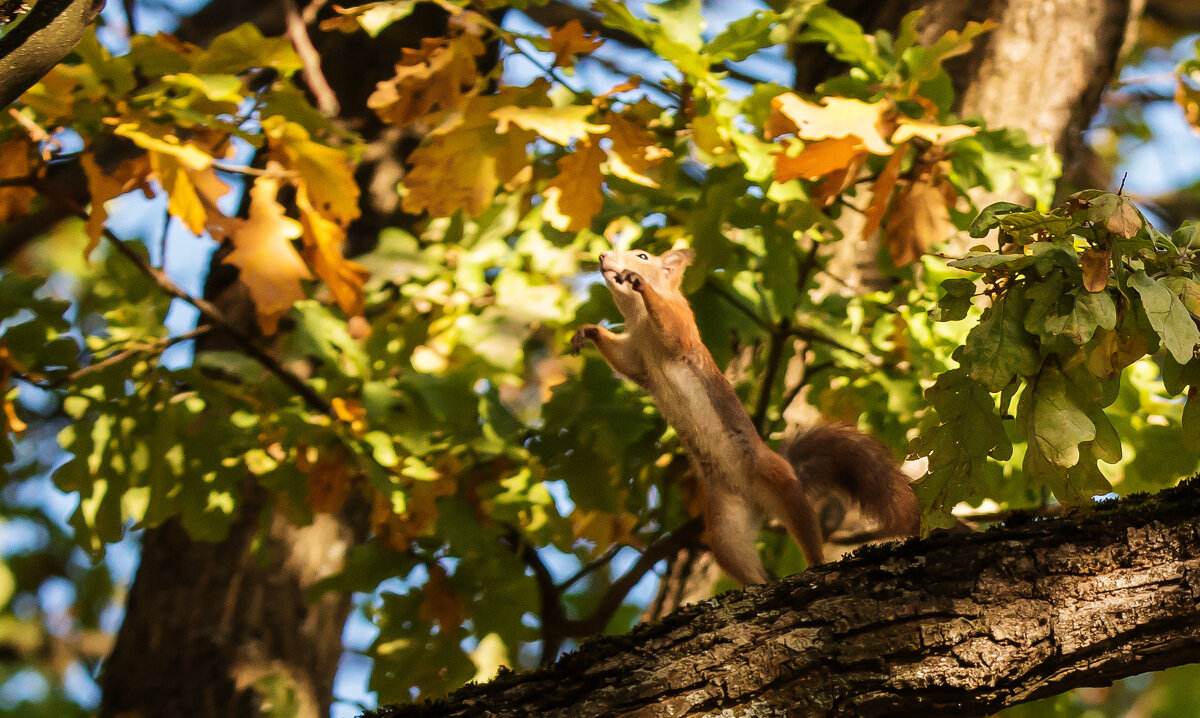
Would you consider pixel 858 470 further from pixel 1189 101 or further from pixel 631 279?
pixel 1189 101

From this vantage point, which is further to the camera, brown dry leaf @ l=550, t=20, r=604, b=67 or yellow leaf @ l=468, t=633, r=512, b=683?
yellow leaf @ l=468, t=633, r=512, b=683

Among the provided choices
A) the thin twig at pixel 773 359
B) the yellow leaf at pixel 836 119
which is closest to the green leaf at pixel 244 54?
the yellow leaf at pixel 836 119

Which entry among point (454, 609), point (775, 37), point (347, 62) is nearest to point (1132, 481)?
point (775, 37)

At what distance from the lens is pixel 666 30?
3266 mm

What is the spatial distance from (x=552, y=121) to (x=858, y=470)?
140cm

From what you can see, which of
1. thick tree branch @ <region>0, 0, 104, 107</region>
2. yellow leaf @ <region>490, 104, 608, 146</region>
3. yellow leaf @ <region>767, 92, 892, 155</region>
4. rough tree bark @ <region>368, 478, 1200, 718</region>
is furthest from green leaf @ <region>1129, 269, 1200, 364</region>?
thick tree branch @ <region>0, 0, 104, 107</region>

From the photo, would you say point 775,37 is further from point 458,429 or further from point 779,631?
point 779,631

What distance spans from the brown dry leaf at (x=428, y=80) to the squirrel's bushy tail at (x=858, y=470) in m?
1.57

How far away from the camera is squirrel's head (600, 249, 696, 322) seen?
3.47 m

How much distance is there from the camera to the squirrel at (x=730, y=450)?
3057mm

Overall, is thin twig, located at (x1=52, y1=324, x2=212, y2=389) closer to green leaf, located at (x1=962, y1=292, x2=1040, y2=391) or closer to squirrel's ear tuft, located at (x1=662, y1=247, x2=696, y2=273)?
squirrel's ear tuft, located at (x1=662, y1=247, x2=696, y2=273)

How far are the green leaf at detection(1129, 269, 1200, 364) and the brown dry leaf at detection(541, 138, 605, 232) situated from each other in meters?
1.84

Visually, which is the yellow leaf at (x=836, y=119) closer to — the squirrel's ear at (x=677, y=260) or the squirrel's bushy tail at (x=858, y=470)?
the squirrel's ear at (x=677, y=260)

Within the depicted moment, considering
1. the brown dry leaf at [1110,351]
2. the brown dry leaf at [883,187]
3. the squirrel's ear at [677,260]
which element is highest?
the squirrel's ear at [677,260]
